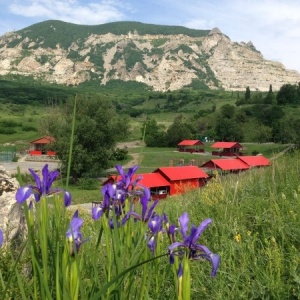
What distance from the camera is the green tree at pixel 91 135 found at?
4772 cm

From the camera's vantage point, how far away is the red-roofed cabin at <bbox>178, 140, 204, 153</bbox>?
78.0m

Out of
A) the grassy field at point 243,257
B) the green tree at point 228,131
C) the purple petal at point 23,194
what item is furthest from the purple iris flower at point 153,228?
the green tree at point 228,131

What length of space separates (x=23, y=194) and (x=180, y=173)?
114ft

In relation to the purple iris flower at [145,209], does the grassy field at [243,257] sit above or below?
below

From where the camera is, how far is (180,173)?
36344 mm

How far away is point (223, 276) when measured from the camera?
3240 mm

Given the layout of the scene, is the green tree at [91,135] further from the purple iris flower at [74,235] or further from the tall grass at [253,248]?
the purple iris flower at [74,235]

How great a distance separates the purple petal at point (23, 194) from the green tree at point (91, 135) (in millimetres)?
45576

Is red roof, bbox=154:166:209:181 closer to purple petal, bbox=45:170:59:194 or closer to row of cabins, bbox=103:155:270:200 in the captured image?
row of cabins, bbox=103:155:270:200

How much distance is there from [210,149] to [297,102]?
44217 mm

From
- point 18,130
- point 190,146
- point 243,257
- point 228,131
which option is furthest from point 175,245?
point 18,130

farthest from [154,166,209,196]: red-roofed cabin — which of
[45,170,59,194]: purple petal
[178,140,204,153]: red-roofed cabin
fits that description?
[178,140,204,153]: red-roofed cabin

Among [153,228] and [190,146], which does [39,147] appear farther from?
[153,228]

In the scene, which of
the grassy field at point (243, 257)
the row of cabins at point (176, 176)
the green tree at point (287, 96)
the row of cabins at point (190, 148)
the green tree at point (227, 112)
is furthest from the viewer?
the green tree at point (287, 96)
